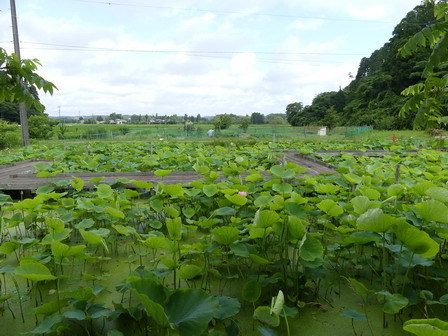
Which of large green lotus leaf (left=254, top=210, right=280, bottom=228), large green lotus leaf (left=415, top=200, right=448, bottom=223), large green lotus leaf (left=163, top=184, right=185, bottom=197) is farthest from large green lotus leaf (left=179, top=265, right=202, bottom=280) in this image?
large green lotus leaf (left=415, top=200, right=448, bottom=223)

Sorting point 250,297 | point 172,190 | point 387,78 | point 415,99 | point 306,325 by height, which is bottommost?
point 306,325

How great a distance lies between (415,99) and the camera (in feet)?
7.63

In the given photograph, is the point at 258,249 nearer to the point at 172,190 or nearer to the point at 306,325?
the point at 306,325

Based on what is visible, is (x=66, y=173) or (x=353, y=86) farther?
(x=353, y=86)

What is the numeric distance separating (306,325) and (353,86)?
152 ft

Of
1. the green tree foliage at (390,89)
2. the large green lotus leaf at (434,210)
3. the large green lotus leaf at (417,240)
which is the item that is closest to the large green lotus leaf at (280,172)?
the large green lotus leaf at (434,210)

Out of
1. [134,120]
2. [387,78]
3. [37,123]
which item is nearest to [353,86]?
[387,78]

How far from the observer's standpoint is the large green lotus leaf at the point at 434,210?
144 centimetres

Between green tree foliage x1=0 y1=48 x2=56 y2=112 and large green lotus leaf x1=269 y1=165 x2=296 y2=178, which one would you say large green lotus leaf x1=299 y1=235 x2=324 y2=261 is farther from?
green tree foliage x1=0 y1=48 x2=56 y2=112

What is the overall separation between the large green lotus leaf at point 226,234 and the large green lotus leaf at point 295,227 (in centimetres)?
24

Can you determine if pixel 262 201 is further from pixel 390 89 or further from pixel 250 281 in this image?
pixel 390 89

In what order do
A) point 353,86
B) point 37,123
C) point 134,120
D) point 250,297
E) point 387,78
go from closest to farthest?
1. point 250,297
2. point 37,123
3. point 387,78
4. point 353,86
5. point 134,120

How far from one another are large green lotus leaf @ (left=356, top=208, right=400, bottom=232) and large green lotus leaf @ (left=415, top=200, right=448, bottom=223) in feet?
0.71

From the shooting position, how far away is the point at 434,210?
1.47 meters
